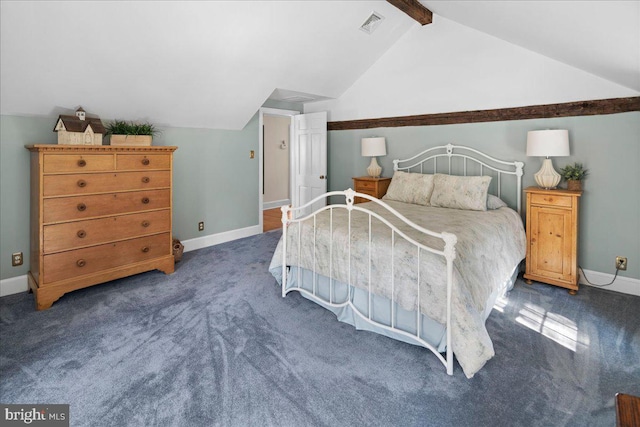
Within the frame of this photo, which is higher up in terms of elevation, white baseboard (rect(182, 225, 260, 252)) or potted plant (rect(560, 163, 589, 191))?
potted plant (rect(560, 163, 589, 191))

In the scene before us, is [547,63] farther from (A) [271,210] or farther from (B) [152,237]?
(A) [271,210]

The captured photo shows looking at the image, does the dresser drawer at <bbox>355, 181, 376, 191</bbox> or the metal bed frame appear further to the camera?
the dresser drawer at <bbox>355, 181, 376, 191</bbox>

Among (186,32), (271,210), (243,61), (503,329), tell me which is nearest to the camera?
(503,329)

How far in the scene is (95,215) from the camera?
10.8ft

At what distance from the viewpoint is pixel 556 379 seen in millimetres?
2062

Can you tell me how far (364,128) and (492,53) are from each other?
6.64ft

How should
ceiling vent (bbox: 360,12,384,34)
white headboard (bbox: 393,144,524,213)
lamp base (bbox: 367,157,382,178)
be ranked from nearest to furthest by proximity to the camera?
white headboard (bbox: 393,144,524,213)
ceiling vent (bbox: 360,12,384,34)
lamp base (bbox: 367,157,382,178)

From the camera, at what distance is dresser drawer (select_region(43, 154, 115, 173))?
9.71 ft

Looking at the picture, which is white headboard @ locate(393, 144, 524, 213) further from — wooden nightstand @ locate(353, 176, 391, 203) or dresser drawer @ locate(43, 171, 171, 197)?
dresser drawer @ locate(43, 171, 171, 197)

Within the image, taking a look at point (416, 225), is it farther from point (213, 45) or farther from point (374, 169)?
point (374, 169)

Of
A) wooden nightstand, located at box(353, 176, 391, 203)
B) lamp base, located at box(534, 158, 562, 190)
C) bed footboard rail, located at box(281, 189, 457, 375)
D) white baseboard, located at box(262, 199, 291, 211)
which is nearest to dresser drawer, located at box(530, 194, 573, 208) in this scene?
lamp base, located at box(534, 158, 562, 190)

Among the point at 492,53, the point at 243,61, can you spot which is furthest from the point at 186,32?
the point at 492,53

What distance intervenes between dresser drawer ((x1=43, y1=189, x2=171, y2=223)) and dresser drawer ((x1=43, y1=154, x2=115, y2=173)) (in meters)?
0.25

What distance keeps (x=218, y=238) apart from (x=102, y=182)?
2027 millimetres
